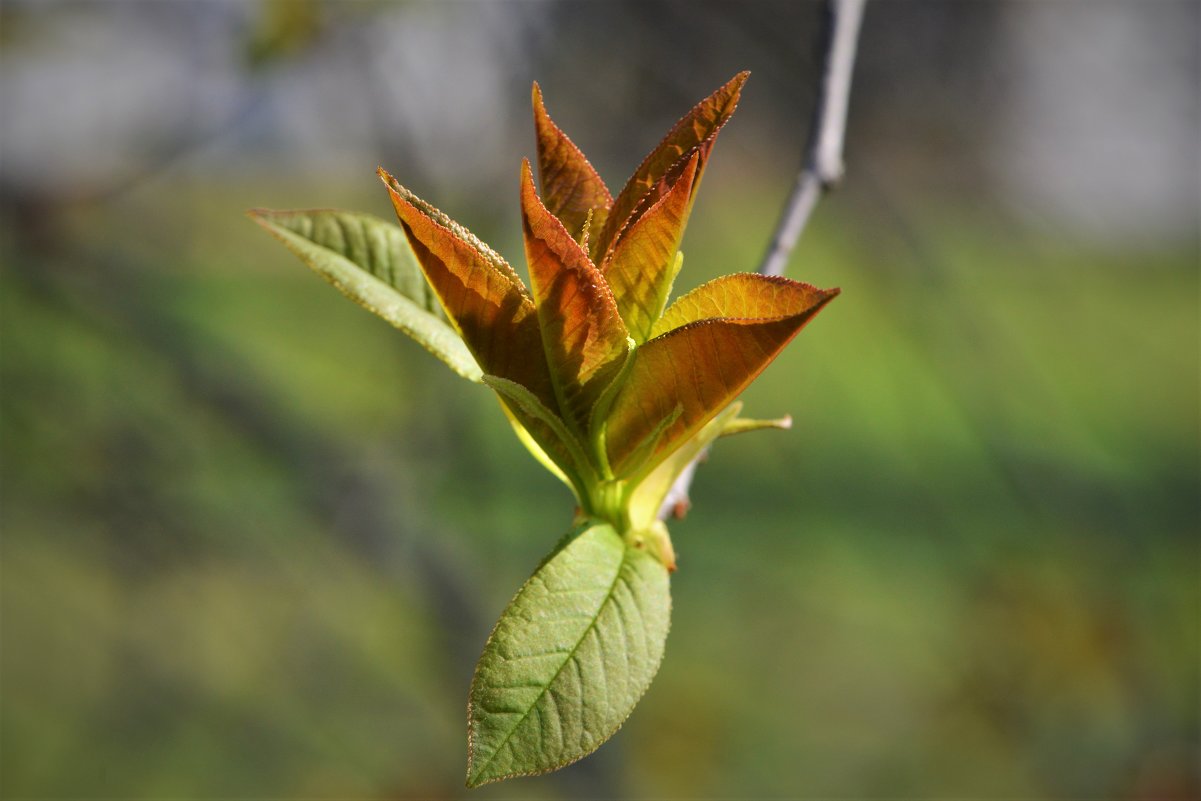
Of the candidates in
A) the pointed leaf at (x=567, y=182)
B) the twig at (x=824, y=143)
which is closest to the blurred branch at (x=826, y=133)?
the twig at (x=824, y=143)

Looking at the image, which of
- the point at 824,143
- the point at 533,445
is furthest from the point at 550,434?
the point at 824,143

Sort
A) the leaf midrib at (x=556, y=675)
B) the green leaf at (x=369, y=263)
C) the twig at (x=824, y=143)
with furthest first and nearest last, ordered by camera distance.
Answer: the twig at (x=824, y=143), the green leaf at (x=369, y=263), the leaf midrib at (x=556, y=675)

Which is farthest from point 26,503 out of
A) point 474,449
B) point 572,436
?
point 572,436

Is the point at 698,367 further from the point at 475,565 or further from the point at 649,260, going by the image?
the point at 475,565

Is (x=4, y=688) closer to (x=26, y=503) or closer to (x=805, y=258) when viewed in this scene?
(x=26, y=503)

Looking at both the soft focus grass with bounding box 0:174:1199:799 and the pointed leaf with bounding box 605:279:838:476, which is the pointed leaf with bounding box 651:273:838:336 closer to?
the pointed leaf with bounding box 605:279:838:476

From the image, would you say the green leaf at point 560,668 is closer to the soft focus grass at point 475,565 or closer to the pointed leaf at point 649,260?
the pointed leaf at point 649,260
